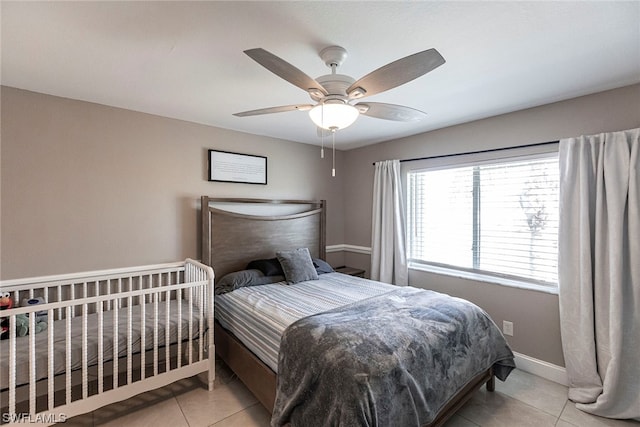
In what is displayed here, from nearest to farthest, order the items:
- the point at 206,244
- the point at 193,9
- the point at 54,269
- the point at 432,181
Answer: the point at 193,9 → the point at 54,269 → the point at 206,244 → the point at 432,181

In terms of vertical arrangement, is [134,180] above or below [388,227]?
above

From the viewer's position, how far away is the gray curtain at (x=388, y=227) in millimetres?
3613

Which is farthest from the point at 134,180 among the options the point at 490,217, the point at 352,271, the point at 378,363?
the point at 490,217

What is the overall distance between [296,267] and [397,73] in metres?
2.25

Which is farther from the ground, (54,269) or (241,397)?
(54,269)

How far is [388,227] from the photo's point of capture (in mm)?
3721

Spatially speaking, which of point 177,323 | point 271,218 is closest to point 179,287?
point 177,323

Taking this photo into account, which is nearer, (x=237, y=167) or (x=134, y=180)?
(x=134, y=180)

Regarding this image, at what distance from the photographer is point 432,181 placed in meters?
3.49

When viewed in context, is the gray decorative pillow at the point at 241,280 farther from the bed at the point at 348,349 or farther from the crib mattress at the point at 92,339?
the crib mattress at the point at 92,339

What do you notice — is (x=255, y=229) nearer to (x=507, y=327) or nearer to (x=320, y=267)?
(x=320, y=267)

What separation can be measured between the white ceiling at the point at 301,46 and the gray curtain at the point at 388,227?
1.33 meters

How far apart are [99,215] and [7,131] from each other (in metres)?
0.84

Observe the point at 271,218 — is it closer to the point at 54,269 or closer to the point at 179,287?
the point at 179,287
